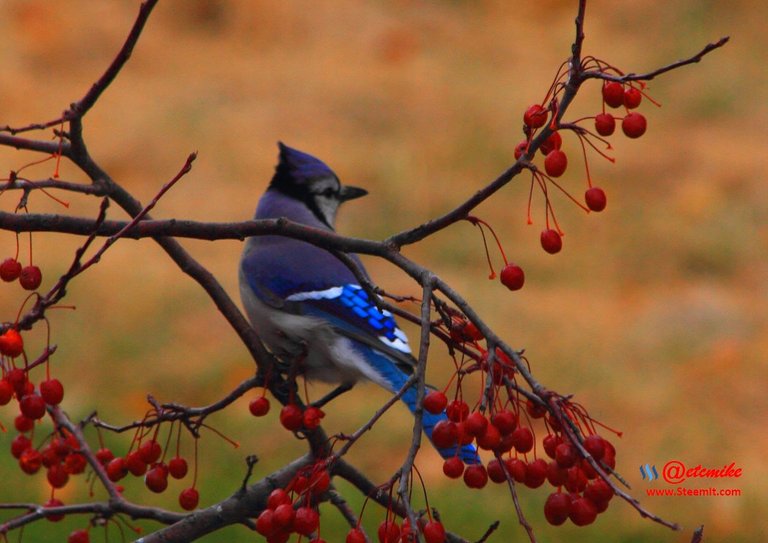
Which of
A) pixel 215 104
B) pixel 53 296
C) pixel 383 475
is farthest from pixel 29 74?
pixel 53 296

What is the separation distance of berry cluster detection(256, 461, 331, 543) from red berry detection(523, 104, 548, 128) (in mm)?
391

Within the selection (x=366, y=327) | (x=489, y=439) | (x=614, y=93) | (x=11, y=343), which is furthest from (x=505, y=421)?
(x=366, y=327)

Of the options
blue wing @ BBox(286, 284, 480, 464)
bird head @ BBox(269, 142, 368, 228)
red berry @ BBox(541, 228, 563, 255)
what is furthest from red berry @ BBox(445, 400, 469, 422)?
bird head @ BBox(269, 142, 368, 228)

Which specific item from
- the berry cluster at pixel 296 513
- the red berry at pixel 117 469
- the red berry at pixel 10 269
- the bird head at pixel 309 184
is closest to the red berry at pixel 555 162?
the berry cluster at pixel 296 513

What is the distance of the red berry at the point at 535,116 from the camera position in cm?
120

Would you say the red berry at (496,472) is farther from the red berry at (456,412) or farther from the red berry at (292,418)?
the red berry at (292,418)

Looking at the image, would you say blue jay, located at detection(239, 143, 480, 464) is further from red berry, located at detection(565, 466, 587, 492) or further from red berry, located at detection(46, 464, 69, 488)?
red berry, located at detection(565, 466, 587, 492)

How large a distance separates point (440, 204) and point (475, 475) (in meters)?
4.39

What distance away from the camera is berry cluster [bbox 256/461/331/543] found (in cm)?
114

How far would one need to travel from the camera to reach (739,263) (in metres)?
5.07

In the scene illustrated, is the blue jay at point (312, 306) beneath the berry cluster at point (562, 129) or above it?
above

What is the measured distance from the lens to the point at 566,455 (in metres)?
1.12

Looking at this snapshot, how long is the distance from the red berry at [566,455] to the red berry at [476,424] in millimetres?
76

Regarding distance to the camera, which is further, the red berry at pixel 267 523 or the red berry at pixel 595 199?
the red berry at pixel 595 199
